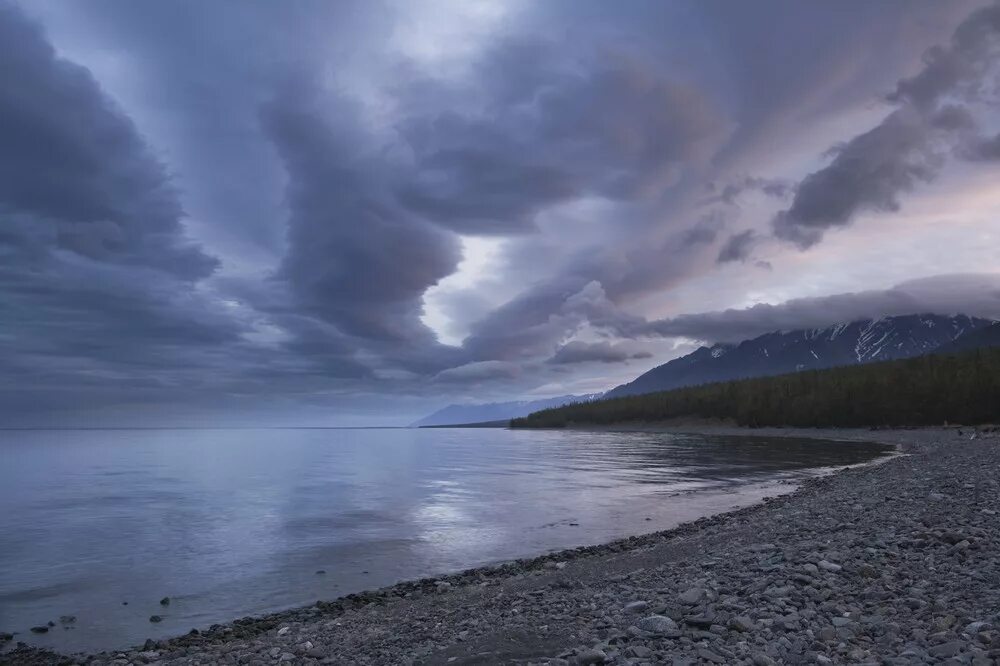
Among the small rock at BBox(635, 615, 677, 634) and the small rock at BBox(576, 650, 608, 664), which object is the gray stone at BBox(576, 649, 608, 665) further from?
the small rock at BBox(635, 615, 677, 634)

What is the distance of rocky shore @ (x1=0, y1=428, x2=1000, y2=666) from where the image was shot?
8.79 meters

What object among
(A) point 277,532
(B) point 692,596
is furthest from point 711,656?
(A) point 277,532

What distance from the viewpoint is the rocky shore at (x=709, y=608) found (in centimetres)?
879

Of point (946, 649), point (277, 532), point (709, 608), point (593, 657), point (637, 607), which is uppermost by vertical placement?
point (946, 649)

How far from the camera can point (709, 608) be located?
416 inches

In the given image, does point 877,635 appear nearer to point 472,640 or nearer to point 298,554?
point 472,640

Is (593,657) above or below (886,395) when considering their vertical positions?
below

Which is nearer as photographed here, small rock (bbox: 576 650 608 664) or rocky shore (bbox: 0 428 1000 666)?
rocky shore (bbox: 0 428 1000 666)

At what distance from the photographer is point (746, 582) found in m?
12.5

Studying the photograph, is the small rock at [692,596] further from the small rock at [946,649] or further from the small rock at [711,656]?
the small rock at [946,649]

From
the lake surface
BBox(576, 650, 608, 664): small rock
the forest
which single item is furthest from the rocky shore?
the forest

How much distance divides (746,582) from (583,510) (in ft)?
82.9

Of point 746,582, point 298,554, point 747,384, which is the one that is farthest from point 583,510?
point 747,384

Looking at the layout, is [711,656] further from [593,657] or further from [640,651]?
[593,657]
